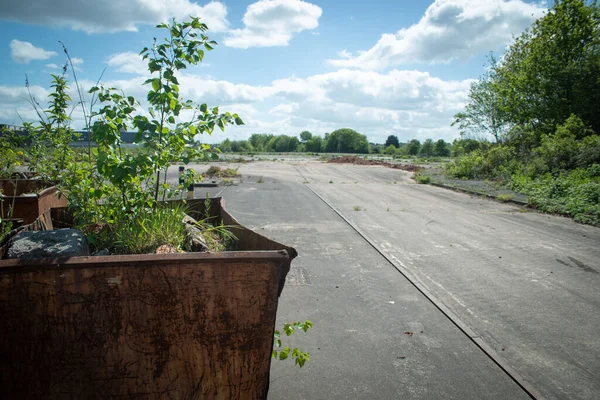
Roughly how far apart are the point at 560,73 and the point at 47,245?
2784cm

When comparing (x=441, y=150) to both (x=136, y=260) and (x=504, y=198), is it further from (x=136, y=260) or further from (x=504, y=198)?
(x=136, y=260)

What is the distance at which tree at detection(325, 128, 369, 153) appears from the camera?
12156cm

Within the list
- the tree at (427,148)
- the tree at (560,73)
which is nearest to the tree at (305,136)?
the tree at (427,148)

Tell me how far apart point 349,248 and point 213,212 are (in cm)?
380

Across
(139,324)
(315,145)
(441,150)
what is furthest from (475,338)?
(315,145)

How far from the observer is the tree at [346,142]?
12156 cm

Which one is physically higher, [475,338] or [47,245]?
[47,245]

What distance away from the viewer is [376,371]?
3500mm

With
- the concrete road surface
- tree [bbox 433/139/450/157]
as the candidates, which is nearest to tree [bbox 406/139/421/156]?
tree [bbox 433/139/450/157]

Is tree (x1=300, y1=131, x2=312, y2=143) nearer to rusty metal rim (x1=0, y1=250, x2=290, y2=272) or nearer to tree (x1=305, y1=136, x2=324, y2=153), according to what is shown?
tree (x1=305, y1=136, x2=324, y2=153)

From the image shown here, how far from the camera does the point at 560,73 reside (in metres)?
23.4

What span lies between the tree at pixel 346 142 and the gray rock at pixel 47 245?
11968 cm

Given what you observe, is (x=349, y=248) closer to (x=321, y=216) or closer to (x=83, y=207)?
(x=321, y=216)

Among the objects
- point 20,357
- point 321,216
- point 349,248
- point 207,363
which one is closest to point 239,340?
point 207,363
